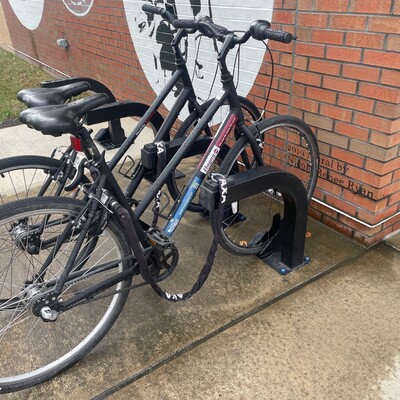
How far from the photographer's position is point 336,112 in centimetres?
271

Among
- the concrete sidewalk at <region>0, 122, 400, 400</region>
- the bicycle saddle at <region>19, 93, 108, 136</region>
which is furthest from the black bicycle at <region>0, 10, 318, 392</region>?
the concrete sidewalk at <region>0, 122, 400, 400</region>

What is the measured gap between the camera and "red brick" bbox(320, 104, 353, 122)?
2639mm

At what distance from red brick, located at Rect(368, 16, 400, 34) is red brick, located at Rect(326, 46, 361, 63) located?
5.9 inches

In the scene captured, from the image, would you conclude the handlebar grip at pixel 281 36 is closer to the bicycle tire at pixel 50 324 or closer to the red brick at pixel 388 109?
the red brick at pixel 388 109

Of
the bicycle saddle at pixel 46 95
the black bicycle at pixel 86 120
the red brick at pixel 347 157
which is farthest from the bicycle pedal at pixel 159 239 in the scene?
the red brick at pixel 347 157

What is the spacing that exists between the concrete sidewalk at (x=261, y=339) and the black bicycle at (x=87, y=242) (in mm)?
153

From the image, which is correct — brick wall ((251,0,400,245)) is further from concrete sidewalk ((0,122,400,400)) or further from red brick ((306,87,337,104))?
concrete sidewalk ((0,122,400,400))

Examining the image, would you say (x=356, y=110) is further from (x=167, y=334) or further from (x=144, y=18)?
(x=144, y=18)

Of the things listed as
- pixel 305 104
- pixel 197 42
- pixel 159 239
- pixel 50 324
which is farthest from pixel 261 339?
pixel 197 42

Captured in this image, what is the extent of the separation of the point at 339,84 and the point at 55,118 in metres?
1.71

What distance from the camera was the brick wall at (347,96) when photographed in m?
2.34

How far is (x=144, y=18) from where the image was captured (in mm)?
4473

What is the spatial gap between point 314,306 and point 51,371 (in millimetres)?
1371

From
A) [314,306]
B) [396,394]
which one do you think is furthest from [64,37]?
[396,394]
